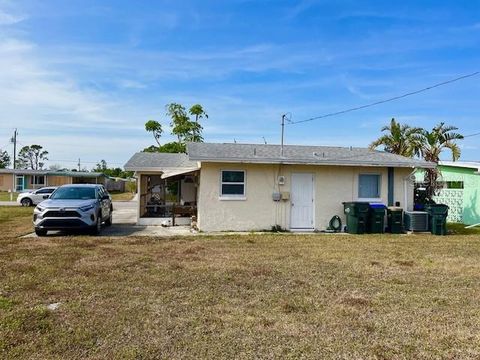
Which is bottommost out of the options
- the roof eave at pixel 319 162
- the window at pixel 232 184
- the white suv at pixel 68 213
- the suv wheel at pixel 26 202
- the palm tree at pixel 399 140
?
the suv wheel at pixel 26 202

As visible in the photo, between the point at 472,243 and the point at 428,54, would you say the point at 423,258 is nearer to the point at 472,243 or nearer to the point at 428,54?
the point at 472,243

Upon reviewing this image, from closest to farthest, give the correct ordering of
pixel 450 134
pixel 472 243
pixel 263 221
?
1. pixel 472 243
2. pixel 263 221
3. pixel 450 134

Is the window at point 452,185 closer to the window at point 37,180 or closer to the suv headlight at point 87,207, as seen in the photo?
the suv headlight at point 87,207

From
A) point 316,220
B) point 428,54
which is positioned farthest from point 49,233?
point 428,54

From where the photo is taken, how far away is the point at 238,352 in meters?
4.25

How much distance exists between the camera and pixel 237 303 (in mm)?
5992

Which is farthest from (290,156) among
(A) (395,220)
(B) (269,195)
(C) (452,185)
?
(C) (452,185)

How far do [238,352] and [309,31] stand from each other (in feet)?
43.1

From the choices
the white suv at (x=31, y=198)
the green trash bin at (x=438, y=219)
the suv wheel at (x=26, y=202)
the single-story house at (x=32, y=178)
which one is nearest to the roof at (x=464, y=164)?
the green trash bin at (x=438, y=219)

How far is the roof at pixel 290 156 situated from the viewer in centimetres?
1466

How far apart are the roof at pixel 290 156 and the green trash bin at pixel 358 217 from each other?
152 cm

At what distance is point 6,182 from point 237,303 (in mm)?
49971

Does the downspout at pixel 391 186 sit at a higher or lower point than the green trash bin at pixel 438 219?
higher

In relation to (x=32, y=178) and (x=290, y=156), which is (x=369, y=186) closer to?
(x=290, y=156)
